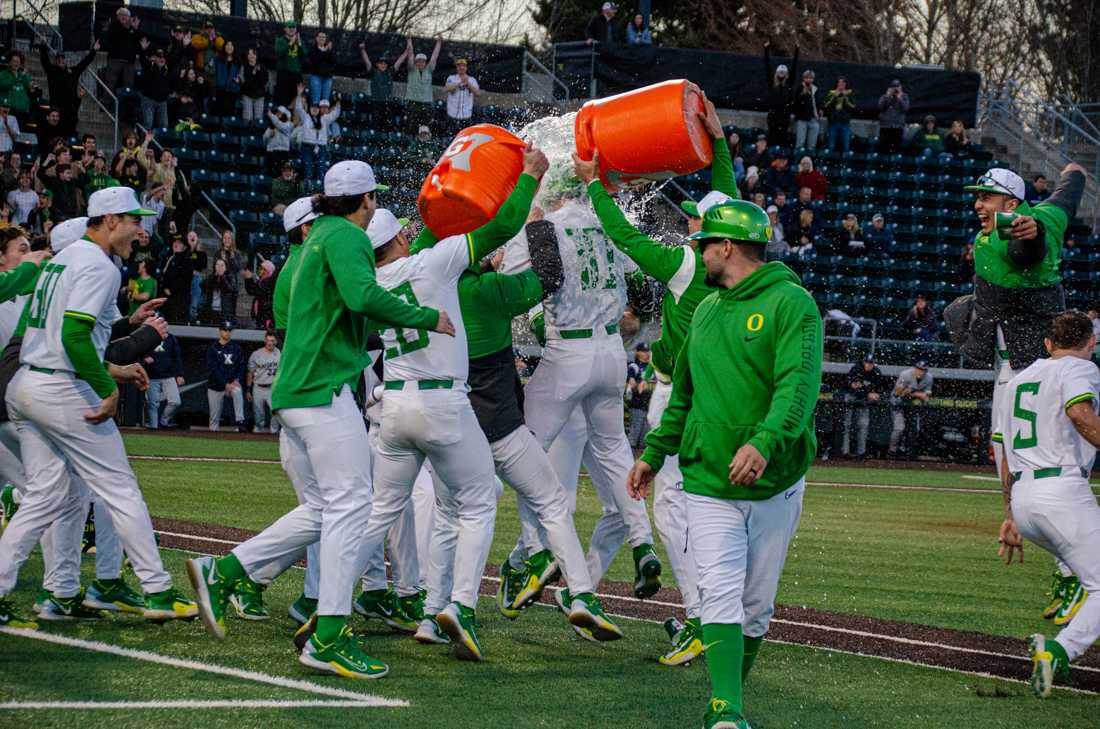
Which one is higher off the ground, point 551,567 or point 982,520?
point 551,567

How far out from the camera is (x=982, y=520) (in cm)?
1598

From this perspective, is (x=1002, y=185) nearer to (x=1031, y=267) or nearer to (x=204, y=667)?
(x=1031, y=267)

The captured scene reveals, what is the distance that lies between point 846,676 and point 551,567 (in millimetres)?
1865

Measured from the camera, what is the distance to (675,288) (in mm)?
7688

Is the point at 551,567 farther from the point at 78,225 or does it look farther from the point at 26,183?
the point at 26,183

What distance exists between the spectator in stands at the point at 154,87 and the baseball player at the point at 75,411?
774 inches

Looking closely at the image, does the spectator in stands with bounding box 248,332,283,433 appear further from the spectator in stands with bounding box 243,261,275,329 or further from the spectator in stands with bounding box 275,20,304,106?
the spectator in stands with bounding box 275,20,304,106

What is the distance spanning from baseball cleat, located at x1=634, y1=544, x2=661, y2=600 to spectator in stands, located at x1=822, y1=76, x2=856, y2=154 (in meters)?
23.1

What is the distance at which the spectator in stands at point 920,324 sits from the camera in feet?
87.8

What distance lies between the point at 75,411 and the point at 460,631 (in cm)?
225

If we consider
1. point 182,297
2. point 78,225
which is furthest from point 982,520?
point 182,297

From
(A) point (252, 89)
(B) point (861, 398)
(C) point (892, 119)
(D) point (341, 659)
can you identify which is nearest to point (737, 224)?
(D) point (341, 659)

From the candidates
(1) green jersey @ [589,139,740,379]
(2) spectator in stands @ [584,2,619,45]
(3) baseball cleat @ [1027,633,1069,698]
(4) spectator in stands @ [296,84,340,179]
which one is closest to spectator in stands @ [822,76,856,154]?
(2) spectator in stands @ [584,2,619,45]

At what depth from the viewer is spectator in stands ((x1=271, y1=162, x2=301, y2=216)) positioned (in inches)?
997
